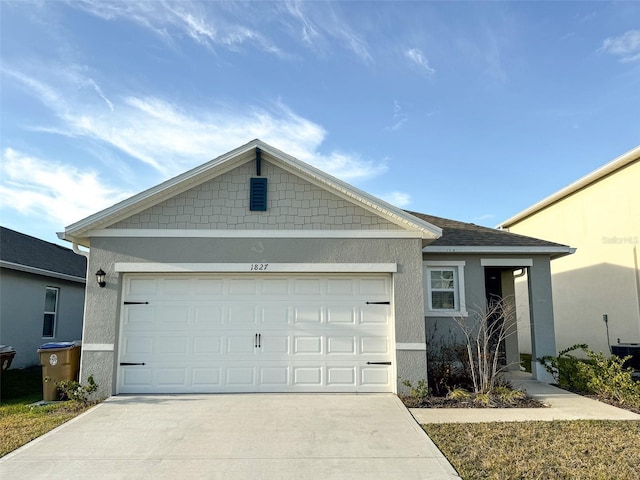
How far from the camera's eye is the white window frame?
10758 mm

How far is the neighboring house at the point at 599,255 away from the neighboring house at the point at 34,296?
16718mm

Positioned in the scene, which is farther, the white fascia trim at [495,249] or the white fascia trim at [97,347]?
the white fascia trim at [495,249]

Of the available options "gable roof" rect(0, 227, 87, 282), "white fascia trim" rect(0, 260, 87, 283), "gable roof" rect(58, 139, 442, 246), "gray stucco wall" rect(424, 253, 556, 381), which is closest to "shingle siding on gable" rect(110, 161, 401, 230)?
"gable roof" rect(58, 139, 442, 246)

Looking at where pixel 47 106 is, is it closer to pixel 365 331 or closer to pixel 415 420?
pixel 365 331

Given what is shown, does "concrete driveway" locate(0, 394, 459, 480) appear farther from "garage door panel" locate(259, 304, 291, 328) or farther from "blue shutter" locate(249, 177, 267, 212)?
"blue shutter" locate(249, 177, 267, 212)

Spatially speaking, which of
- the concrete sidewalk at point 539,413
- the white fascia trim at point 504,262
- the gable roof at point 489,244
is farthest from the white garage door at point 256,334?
the white fascia trim at point 504,262

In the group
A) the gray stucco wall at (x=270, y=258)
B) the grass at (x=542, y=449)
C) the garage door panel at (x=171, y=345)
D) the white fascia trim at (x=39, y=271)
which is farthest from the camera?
the white fascia trim at (x=39, y=271)

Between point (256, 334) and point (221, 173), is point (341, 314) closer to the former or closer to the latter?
point (256, 334)

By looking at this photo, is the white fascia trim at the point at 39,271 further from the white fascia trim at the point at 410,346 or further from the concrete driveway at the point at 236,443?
the white fascia trim at the point at 410,346

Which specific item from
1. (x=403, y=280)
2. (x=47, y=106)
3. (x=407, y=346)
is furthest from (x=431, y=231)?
(x=47, y=106)

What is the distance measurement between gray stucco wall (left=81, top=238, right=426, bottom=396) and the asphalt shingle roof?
2012mm

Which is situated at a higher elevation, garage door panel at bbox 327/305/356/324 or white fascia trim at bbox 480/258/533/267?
white fascia trim at bbox 480/258/533/267

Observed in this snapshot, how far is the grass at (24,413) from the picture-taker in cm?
648

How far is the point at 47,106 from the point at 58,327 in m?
7.69
